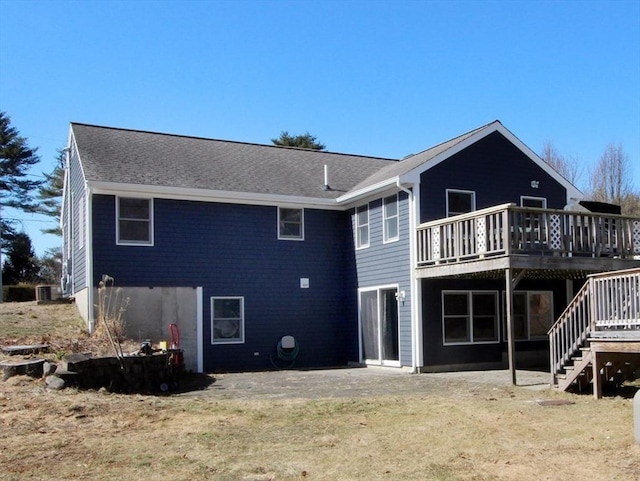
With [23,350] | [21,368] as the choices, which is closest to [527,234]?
[21,368]

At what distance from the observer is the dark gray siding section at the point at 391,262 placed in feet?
54.7

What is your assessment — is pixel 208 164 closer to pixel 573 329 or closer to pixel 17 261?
pixel 573 329

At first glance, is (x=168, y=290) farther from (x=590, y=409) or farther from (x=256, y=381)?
(x=590, y=409)

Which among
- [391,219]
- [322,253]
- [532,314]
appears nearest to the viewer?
[391,219]

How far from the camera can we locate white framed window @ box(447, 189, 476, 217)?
17.2 m

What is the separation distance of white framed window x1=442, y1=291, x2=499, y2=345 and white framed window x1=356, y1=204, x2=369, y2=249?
2.82 metres

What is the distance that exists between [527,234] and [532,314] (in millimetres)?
4046

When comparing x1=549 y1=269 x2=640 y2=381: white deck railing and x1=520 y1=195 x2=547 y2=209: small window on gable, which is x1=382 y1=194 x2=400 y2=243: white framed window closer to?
x1=520 y1=195 x2=547 y2=209: small window on gable

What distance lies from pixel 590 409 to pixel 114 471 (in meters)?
6.96

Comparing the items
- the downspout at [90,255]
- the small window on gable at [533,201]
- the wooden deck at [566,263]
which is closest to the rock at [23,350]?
the downspout at [90,255]

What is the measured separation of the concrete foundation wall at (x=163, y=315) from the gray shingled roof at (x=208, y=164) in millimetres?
2714

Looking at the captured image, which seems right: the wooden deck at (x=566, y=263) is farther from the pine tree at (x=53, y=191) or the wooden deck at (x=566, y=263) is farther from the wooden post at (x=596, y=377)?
the pine tree at (x=53, y=191)

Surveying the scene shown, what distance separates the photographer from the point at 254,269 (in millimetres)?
18125

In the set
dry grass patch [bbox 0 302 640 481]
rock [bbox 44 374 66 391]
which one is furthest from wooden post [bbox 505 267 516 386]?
rock [bbox 44 374 66 391]
